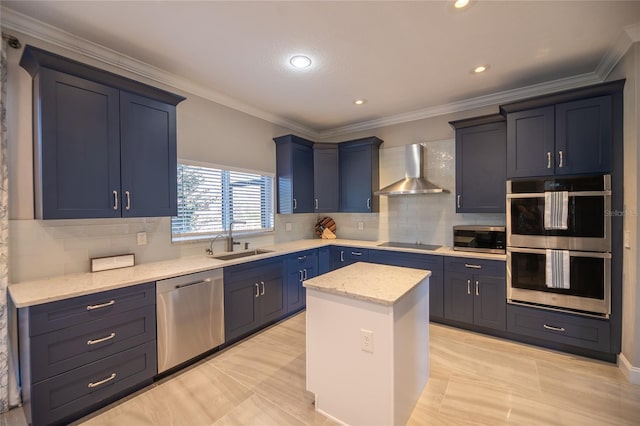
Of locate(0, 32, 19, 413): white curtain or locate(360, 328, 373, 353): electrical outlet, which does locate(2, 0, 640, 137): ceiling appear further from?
locate(360, 328, 373, 353): electrical outlet

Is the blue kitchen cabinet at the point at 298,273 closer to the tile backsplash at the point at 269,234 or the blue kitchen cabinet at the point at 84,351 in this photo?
the tile backsplash at the point at 269,234

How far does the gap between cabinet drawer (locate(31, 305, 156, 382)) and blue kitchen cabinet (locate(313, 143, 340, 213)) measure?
2.86 metres

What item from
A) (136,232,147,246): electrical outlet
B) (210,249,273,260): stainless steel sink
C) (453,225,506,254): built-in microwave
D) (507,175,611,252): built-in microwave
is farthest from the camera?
(210,249,273,260): stainless steel sink

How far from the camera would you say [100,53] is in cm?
232

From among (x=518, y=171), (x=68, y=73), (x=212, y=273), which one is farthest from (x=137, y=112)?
(x=518, y=171)

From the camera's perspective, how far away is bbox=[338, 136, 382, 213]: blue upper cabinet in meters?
4.12

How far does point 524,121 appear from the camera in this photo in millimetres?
2762

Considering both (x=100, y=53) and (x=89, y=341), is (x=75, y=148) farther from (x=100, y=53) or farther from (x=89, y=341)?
(x=89, y=341)

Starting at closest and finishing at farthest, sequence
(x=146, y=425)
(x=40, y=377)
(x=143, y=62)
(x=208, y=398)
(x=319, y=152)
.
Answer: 1. (x=40, y=377)
2. (x=146, y=425)
3. (x=208, y=398)
4. (x=143, y=62)
5. (x=319, y=152)

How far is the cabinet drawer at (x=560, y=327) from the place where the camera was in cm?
245

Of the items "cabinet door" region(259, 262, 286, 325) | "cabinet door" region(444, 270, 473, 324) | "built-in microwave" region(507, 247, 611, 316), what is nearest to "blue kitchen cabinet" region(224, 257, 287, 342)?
"cabinet door" region(259, 262, 286, 325)

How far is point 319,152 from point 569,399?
12.7 feet

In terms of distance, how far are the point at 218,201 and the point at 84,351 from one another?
6.15ft

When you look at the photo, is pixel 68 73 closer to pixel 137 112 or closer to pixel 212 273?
pixel 137 112
